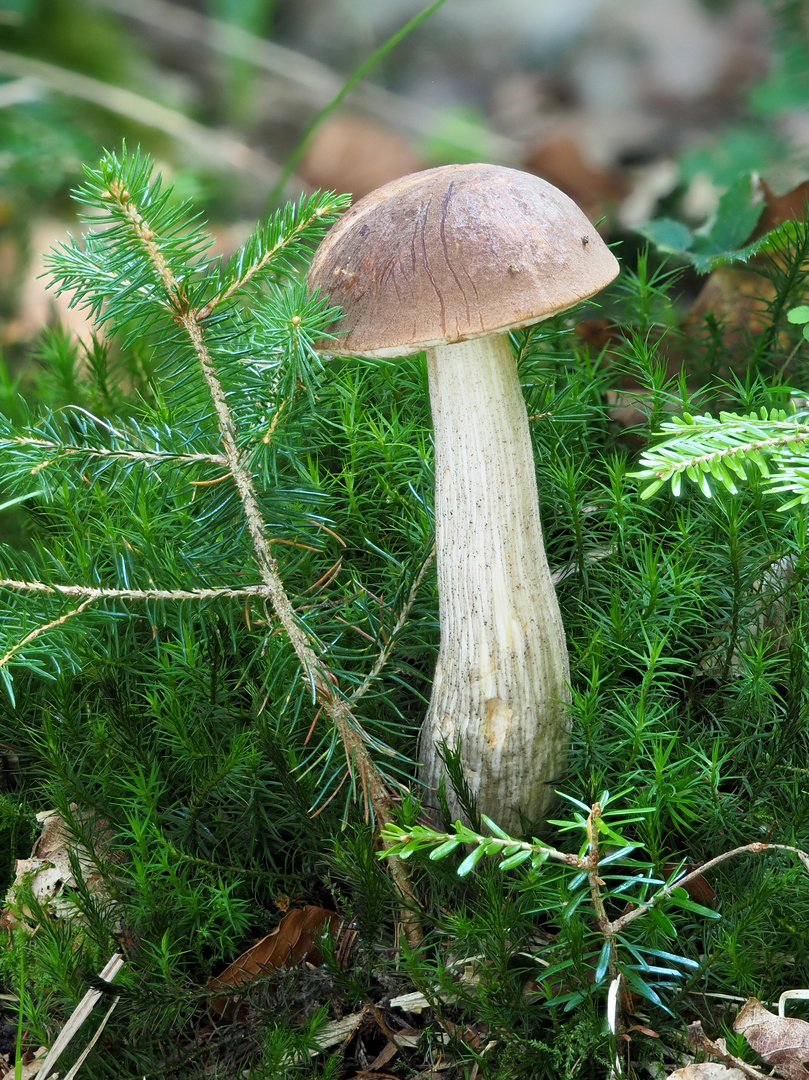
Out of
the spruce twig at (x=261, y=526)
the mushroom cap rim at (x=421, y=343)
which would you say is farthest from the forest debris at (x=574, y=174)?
the spruce twig at (x=261, y=526)

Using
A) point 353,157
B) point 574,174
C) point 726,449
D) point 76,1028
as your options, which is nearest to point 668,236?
point 726,449

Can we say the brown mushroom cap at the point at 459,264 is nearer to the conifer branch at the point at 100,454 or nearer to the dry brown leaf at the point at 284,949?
the conifer branch at the point at 100,454

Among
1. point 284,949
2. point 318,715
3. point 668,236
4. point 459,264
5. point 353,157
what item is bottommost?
point 284,949

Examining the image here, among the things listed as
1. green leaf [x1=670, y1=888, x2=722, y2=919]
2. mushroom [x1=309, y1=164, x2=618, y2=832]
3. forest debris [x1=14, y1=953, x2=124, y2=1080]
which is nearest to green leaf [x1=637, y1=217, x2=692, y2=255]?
mushroom [x1=309, y1=164, x2=618, y2=832]

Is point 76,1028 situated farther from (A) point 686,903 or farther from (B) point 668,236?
(B) point 668,236

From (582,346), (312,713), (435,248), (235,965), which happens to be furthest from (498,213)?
(235,965)

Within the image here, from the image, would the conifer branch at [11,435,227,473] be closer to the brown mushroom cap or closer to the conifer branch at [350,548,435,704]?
the brown mushroom cap
